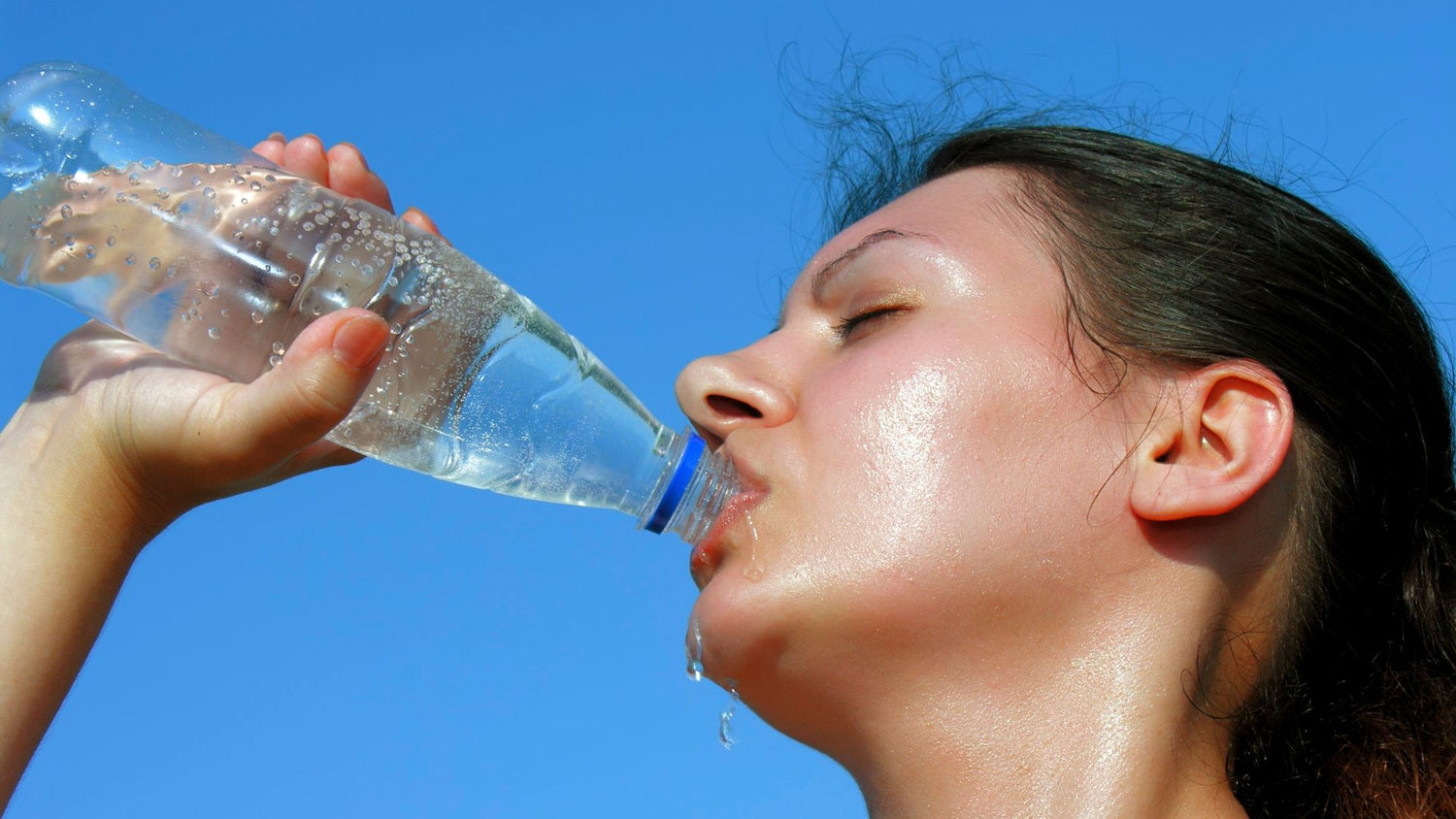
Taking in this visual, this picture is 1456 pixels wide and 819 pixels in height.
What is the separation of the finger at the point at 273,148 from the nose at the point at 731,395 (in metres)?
1.05

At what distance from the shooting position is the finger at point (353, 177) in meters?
3.13

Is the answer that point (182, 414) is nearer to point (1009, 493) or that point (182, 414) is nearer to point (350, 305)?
point (350, 305)

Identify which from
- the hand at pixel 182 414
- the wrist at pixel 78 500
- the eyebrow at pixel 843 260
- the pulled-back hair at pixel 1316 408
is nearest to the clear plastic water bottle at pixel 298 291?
the hand at pixel 182 414

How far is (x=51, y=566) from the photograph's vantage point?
248cm

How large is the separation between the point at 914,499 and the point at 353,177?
1.49 m

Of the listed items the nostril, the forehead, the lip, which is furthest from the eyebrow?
the lip

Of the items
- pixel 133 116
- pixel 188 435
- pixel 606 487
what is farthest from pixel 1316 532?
pixel 133 116

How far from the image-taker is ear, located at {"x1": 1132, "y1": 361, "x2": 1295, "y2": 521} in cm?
250

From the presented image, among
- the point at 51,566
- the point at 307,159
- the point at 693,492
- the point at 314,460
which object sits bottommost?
the point at 51,566

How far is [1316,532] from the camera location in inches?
108

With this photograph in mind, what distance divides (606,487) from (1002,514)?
0.88m

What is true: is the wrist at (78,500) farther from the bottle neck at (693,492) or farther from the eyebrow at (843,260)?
the eyebrow at (843,260)

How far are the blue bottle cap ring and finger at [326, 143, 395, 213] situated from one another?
96 centimetres

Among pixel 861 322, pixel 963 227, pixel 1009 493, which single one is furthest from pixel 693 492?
pixel 963 227
